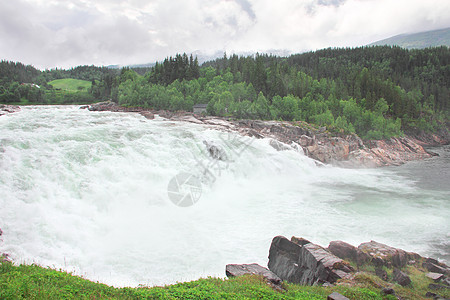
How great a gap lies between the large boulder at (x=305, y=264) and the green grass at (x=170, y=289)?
0.80 meters

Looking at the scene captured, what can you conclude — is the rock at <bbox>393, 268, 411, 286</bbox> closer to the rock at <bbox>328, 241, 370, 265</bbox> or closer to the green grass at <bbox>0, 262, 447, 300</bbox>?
the green grass at <bbox>0, 262, 447, 300</bbox>

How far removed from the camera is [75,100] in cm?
11181

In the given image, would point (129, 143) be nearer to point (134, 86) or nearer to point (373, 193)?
point (373, 193)

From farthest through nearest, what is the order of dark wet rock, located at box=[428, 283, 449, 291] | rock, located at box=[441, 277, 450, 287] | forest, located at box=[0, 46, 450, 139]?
forest, located at box=[0, 46, 450, 139] → rock, located at box=[441, 277, 450, 287] → dark wet rock, located at box=[428, 283, 449, 291]

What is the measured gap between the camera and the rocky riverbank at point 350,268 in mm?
10025

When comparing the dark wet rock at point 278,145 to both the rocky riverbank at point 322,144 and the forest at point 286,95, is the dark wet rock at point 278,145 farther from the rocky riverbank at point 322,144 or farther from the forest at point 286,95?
the forest at point 286,95

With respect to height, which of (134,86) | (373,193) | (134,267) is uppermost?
(134,86)

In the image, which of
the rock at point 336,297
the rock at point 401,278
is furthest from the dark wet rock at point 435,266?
the rock at point 336,297

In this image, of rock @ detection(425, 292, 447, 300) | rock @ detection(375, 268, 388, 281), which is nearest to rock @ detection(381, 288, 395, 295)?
rock @ detection(425, 292, 447, 300)

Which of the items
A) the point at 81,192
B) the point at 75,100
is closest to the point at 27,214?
the point at 81,192

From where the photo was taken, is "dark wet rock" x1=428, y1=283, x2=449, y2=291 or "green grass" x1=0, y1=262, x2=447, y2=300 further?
"dark wet rock" x1=428, y1=283, x2=449, y2=291

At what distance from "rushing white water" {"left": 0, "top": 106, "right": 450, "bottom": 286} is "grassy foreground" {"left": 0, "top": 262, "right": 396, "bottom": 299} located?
3.48 meters

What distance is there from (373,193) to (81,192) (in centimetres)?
2305

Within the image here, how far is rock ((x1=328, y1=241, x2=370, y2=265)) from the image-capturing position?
11.9 metres
